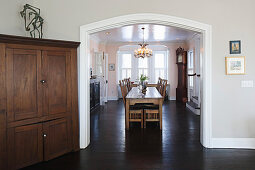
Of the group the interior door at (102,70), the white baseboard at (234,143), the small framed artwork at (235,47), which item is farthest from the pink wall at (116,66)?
the white baseboard at (234,143)

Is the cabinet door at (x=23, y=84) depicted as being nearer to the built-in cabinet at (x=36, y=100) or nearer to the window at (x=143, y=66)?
the built-in cabinet at (x=36, y=100)

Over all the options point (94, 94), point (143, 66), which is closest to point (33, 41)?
point (94, 94)

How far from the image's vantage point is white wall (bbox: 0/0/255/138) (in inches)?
141

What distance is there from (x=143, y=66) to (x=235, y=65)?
721cm

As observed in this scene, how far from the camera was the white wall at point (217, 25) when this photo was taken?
3.57 meters

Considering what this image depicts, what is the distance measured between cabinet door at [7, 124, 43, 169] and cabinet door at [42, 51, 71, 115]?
340 mm

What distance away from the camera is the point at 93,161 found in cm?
307

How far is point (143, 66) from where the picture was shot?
1067cm

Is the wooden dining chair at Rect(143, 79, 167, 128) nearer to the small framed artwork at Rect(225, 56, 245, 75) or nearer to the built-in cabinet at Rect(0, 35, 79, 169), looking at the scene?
the small framed artwork at Rect(225, 56, 245, 75)

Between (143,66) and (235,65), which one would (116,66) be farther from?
(235,65)

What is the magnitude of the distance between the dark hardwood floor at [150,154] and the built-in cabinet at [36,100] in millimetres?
285

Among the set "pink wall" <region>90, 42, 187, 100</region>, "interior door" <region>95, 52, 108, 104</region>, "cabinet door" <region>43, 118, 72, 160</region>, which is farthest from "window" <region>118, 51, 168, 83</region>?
"cabinet door" <region>43, 118, 72, 160</region>

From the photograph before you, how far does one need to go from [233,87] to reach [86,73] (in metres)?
2.64

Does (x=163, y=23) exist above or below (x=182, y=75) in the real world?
above
